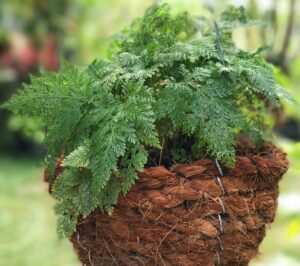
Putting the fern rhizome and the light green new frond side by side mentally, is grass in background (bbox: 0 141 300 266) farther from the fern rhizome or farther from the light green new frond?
the light green new frond

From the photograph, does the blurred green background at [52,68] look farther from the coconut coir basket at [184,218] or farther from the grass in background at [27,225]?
the coconut coir basket at [184,218]

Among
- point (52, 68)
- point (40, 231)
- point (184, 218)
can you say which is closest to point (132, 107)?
point (184, 218)

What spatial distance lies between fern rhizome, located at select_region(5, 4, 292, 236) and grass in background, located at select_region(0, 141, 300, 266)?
1.08 meters

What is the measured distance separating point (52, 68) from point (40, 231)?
97.4 inches

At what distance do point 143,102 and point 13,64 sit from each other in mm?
4928

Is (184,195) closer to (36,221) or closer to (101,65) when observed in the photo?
(101,65)

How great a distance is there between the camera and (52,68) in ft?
18.6

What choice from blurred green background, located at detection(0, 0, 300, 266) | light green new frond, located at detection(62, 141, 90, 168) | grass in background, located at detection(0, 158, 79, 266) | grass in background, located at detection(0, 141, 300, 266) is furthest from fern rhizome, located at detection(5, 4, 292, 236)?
grass in background, located at detection(0, 158, 79, 266)

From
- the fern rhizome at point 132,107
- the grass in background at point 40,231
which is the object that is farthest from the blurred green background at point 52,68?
the fern rhizome at point 132,107

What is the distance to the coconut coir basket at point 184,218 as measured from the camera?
41.6 inches

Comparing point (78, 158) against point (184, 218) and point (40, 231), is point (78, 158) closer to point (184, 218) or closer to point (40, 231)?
point (184, 218)

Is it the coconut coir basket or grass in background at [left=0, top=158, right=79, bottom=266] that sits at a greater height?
grass in background at [left=0, top=158, right=79, bottom=266]

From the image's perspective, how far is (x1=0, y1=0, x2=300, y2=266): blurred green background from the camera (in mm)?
2994

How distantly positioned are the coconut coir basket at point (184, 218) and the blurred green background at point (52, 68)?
3.26ft
